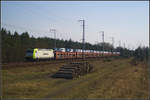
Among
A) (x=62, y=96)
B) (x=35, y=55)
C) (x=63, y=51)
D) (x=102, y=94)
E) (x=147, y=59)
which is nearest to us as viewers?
(x=62, y=96)

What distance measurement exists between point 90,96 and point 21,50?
35.4m

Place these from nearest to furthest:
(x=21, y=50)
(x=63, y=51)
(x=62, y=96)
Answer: (x=62, y=96) < (x=21, y=50) < (x=63, y=51)

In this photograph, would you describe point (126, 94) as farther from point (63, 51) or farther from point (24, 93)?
point (63, 51)

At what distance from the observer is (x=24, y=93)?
11.2m

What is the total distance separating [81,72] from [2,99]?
1172 cm

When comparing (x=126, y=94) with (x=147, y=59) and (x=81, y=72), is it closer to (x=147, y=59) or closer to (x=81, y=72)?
(x=81, y=72)

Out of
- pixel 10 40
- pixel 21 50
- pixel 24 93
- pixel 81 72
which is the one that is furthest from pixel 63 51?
pixel 24 93

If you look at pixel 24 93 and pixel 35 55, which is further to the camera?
pixel 35 55

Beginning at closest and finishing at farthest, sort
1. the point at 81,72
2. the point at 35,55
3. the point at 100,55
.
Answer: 1. the point at 81,72
2. the point at 35,55
3. the point at 100,55

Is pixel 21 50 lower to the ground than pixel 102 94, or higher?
higher

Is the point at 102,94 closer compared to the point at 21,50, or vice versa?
the point at 102,94

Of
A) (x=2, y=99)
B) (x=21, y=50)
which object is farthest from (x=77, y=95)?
(x=21, y=50)

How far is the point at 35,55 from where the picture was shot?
38812mm

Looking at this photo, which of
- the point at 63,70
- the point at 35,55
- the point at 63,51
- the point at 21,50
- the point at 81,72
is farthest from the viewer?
the point at 63,51
